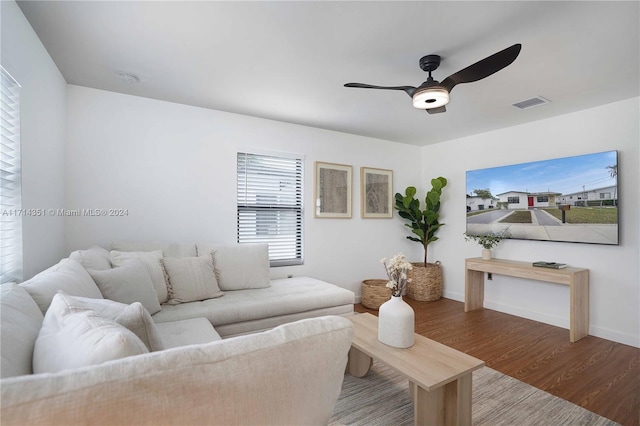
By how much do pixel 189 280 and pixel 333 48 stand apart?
224 centimetres

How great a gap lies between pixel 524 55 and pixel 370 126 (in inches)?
77.9

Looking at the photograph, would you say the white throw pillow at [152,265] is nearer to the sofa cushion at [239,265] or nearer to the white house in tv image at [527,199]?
the sofa cushion at [239,265]

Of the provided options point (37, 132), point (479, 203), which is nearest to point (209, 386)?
point (37, 132)

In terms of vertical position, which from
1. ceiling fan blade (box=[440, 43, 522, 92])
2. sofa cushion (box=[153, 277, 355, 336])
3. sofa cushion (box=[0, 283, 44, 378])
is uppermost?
ceiling fan blade (box=[440, 43, 522, 92])

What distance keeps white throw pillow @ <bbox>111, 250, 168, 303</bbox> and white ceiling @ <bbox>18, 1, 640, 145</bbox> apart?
1565mm

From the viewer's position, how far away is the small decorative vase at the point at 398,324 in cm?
186

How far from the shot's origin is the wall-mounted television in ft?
10.0

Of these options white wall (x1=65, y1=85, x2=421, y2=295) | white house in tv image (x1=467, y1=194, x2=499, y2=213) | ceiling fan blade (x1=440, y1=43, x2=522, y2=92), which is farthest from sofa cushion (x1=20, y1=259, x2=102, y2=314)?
white house in tv image (x1=467, y1=194, x2=499, y2=213)

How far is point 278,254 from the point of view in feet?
12.5

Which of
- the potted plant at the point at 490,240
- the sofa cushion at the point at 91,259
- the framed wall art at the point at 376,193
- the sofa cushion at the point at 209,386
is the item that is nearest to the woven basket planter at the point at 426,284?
the potted plant at the point at 490,240

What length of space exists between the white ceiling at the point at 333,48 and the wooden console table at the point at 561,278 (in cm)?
179

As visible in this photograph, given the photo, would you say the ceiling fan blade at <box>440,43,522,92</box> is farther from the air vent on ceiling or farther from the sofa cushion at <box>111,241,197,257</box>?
the sofa cushion at <box>111,241,197,257</box>

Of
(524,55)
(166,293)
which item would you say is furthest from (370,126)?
(166,293)

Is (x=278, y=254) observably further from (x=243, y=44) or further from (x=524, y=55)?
(x=524, y=55)
